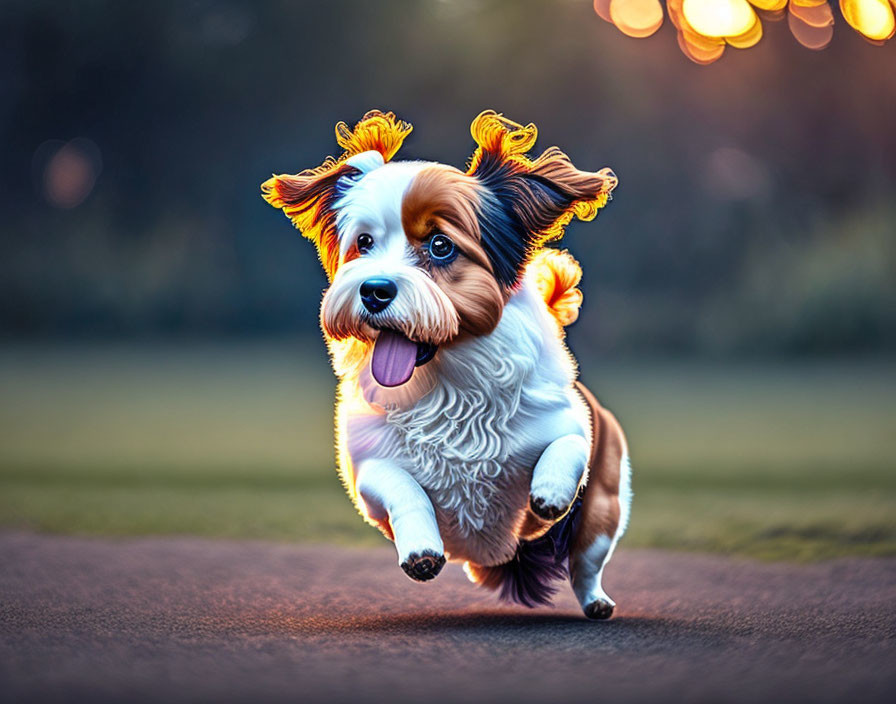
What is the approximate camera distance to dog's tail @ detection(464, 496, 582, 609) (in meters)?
4.38

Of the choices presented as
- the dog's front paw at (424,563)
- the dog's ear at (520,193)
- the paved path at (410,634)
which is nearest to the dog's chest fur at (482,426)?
the dog's ear at (520,193)

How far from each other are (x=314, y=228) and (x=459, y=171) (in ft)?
1.93

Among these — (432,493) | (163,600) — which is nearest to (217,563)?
(163,600)

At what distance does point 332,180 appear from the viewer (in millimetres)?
4105

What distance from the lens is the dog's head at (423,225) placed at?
3635 millimetres

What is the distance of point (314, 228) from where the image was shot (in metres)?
4.18

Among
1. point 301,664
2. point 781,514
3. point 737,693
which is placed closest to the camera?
point 737,693

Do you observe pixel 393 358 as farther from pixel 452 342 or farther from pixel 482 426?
pixel 482 426

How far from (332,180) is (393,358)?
2.61ft

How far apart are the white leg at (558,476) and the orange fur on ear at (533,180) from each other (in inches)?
27.7

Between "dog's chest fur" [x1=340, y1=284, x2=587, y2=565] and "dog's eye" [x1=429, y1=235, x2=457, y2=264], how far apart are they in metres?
0.30

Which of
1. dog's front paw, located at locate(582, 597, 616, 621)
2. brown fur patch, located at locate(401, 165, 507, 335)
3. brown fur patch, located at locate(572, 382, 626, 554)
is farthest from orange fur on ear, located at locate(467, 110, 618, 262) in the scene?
dog's front paw, located at locate(582, 597, 616, 621)

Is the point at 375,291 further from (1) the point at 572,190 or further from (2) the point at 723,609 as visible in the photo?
(2) the point at 723,609

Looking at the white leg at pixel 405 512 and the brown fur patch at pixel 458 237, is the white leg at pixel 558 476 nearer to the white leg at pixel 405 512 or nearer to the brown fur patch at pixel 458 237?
the white leg at pixel 405 512
